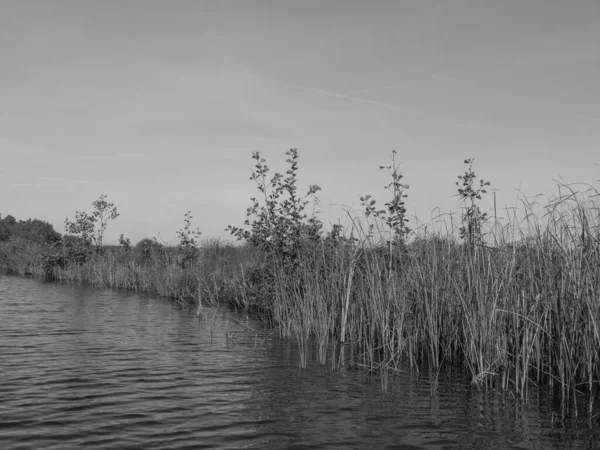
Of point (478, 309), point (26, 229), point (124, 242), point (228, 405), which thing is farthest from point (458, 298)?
point (26, 229)

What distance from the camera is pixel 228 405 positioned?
21.2ft

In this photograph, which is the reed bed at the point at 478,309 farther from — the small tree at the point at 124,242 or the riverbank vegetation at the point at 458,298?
the small tree at the point at 124,242

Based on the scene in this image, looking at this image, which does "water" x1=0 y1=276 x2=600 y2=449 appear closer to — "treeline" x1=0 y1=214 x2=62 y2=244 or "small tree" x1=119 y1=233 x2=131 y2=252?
"small tree" x1=119 y1=233 x2=131 y2=252

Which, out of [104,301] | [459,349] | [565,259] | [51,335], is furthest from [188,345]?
[104,301]

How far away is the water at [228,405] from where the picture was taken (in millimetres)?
5305

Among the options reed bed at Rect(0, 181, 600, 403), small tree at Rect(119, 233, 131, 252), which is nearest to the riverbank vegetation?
reed bed at Rect(0, 181, 600, 403)

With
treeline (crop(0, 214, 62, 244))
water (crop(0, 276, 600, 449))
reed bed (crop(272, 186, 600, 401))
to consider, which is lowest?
water (crop(0, 276, 600, 449))

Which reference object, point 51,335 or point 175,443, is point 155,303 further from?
point 175,443

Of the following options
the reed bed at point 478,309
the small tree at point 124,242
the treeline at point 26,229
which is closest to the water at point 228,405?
the reed bed at point 478,309

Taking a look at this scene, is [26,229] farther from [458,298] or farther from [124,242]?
[458,298]

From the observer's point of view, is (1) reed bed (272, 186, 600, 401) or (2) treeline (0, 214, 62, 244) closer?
(1) reed bed (272, 186, 600, 401)

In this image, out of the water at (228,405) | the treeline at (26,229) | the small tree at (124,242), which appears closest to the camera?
the water at (228,405)

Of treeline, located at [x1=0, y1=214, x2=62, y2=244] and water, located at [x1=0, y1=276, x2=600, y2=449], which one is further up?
treeline, located at [x1=0, y1=214, x2=62, y2=244]

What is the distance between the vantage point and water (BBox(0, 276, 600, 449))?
17.4ft
